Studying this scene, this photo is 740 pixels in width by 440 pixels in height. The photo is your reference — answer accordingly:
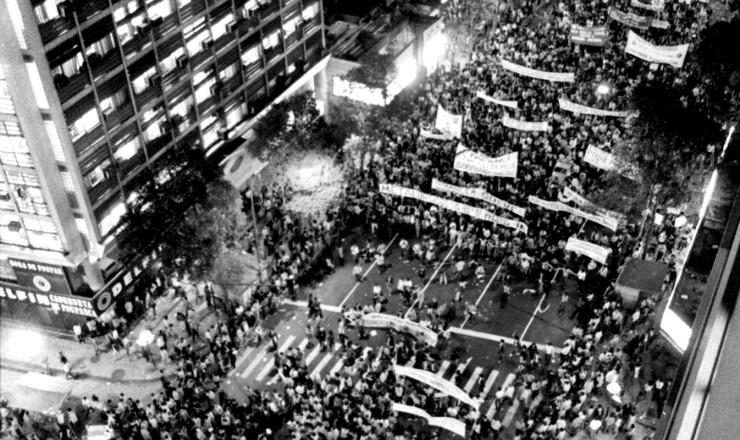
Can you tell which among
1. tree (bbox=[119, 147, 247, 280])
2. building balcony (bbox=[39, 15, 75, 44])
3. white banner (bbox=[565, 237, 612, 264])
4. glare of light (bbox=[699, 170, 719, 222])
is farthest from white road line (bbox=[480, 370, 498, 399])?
building balcony (bbox=[39, 15, 75, 44])

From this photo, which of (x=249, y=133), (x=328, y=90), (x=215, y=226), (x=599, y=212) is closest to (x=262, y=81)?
(x=249, y=133)

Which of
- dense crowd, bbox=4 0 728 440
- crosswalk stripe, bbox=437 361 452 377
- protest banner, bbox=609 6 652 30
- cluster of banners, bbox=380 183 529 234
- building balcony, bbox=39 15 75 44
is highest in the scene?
building balcony, bbox=39 15 75 44

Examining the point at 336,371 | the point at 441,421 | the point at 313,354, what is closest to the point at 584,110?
the point at 313,354

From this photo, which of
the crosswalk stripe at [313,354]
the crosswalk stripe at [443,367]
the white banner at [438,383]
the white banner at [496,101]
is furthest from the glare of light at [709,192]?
the crosswalk stripe at [313,354]

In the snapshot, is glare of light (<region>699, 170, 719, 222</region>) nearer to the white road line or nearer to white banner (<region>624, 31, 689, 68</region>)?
white banner (<region>624, 31, 689, 68</region>)

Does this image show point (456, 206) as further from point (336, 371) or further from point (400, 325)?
point (336, 371)

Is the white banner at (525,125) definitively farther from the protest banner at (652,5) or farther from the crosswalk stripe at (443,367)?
the protest banner at (652,5)

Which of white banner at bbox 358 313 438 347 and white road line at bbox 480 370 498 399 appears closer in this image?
white road line at bbox 480 370 498 399
